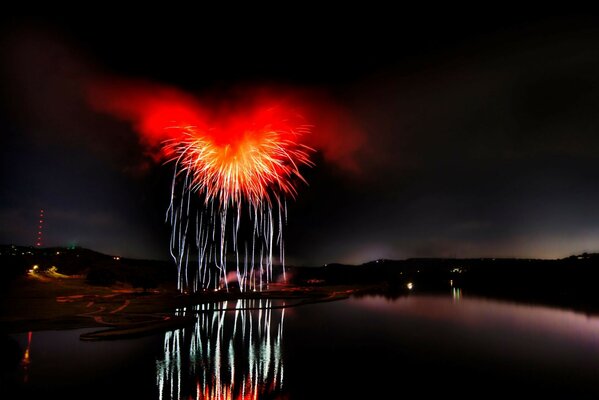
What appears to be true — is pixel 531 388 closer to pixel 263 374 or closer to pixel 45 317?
pixel 263 374

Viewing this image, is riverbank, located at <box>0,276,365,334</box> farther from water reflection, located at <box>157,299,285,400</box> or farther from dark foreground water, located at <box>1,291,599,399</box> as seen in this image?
water reflection, located at <box>157,299,285,400</box>

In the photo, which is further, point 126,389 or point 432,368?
point 432,368

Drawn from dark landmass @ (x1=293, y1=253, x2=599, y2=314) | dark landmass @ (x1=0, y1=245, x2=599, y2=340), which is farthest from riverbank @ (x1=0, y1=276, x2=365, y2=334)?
dark landmass @ (x1=293, y1=253, x2=599, y2=314)

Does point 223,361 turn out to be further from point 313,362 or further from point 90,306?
point 90,306

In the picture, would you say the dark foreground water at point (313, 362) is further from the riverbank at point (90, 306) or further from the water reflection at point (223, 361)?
the riverbank at point (90, 306)

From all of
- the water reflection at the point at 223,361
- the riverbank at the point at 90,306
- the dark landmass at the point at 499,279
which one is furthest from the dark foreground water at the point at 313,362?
the dark landmass at the point at 499,279

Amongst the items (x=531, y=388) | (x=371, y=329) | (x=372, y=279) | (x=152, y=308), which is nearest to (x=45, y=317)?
(x=152, y=308)

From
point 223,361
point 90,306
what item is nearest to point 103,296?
point 90,306
